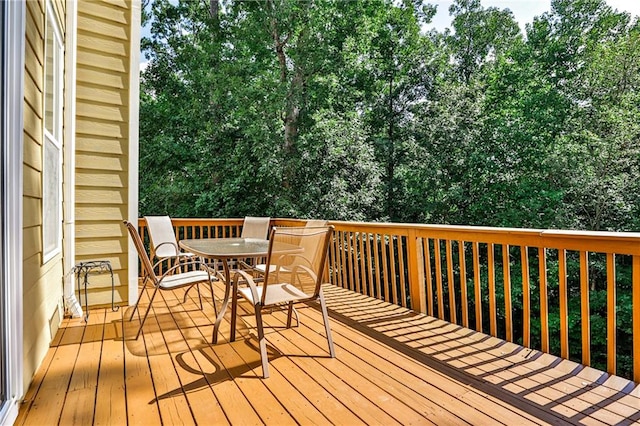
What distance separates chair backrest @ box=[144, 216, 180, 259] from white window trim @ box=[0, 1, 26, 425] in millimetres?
2751

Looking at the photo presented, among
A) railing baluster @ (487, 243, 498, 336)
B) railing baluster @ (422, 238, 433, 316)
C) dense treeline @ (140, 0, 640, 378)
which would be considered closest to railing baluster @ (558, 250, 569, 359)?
railing baluster @ (487, 243, 498, 336)

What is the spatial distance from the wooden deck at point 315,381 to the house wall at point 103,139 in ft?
2.90

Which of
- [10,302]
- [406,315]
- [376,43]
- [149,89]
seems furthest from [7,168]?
[376,43]

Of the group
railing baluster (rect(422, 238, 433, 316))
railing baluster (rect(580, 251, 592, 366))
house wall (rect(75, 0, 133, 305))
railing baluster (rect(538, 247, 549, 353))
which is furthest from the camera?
house wall (rect(75, 0, 133, 305))

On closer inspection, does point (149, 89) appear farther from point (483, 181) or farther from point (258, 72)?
point (483, 181)

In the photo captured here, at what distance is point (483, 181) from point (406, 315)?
A: 30.1 ft

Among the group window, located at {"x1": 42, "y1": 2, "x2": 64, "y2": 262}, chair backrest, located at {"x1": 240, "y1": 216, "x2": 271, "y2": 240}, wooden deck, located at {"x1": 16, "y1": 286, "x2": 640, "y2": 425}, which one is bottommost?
wooden deck, located at {"x1": 16, "y1": 286, "x2": 640, "y2": 425}

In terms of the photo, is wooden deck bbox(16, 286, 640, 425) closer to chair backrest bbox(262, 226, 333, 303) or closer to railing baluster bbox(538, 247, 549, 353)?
railing baluster bbox(538, 247, 549, 353)

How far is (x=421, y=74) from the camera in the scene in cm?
1270

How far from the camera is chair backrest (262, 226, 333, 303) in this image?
263 centimetres

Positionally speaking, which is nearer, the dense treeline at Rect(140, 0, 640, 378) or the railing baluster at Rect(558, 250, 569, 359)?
the railing baluster at Rect(558, 250, 569, 359)

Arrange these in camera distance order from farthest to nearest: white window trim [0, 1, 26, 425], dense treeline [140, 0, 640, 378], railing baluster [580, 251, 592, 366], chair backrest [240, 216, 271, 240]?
dense treeline [140, 0, 640, 378], chair backrest [240, 216, 271, 240], railing baluster [580, 251, 592, 366], white window trim [0, 1, 26, 425]

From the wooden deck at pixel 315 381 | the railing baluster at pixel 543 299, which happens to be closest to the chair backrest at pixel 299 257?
the wooden deck at pixel 315 381

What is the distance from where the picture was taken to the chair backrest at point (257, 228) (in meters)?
5.30
